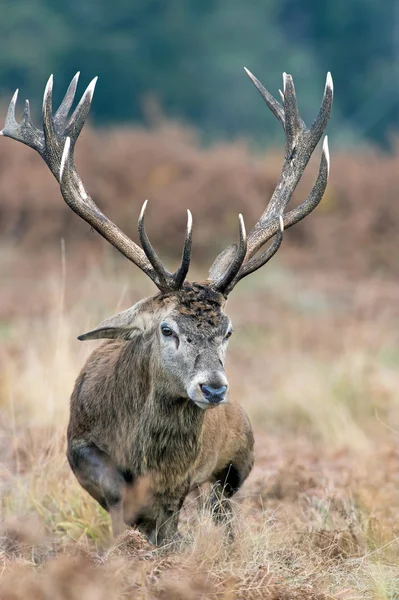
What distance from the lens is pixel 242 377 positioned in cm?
1396

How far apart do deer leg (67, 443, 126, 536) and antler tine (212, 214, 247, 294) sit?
3.51ft

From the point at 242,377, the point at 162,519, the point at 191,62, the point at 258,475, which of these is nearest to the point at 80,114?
the point at 162,519

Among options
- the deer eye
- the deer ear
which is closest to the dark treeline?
the deer ear

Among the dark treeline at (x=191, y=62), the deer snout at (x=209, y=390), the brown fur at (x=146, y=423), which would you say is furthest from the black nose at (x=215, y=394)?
the dark treeline at (x=191, y=62)

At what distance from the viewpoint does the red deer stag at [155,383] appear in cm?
591

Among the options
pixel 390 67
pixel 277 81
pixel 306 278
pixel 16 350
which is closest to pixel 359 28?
pixel 390 67

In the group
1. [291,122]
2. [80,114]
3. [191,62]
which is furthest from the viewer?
[191,62]

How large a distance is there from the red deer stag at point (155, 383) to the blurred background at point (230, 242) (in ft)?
1.46

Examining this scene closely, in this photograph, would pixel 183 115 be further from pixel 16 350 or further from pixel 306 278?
pixel 16 350

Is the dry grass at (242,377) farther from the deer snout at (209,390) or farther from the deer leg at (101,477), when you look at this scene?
the deer snout at (209,390)

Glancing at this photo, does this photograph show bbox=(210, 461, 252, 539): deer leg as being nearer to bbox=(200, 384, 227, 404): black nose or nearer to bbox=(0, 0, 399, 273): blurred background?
bbox=(200, 384, 227, 404): black nose

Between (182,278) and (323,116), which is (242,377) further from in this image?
(182,278)

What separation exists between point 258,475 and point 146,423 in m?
2.44

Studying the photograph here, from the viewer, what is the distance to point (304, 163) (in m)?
7.14
